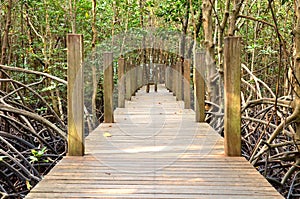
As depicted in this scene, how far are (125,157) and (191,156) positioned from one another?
494mm

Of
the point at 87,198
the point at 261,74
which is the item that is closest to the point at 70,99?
the point at 87,198

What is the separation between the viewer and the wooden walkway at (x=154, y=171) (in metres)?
2.15

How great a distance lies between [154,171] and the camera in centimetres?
257

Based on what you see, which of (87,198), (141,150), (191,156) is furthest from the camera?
(141,150)

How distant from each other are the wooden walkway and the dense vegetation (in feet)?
1.85

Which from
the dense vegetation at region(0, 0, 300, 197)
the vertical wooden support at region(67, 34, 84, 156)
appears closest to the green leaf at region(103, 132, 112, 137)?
the dense vegetation at region(0, 0, 300, 197)

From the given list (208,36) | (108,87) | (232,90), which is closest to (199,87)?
(108,87)

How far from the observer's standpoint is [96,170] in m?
2.58

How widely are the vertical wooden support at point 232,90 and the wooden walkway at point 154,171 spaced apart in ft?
0.59

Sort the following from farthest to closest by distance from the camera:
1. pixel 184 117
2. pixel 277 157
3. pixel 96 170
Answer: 1. pixel 184 117
2. pixel 277 157
3. pixel 96 170

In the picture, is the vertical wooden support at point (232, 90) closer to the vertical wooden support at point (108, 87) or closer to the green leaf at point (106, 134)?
the green leaf at point (106, 134)

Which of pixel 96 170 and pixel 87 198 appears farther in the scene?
pixel 96 170

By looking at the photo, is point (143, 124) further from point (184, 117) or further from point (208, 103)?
point (208, 103)

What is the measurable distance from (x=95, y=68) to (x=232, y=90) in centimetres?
603
